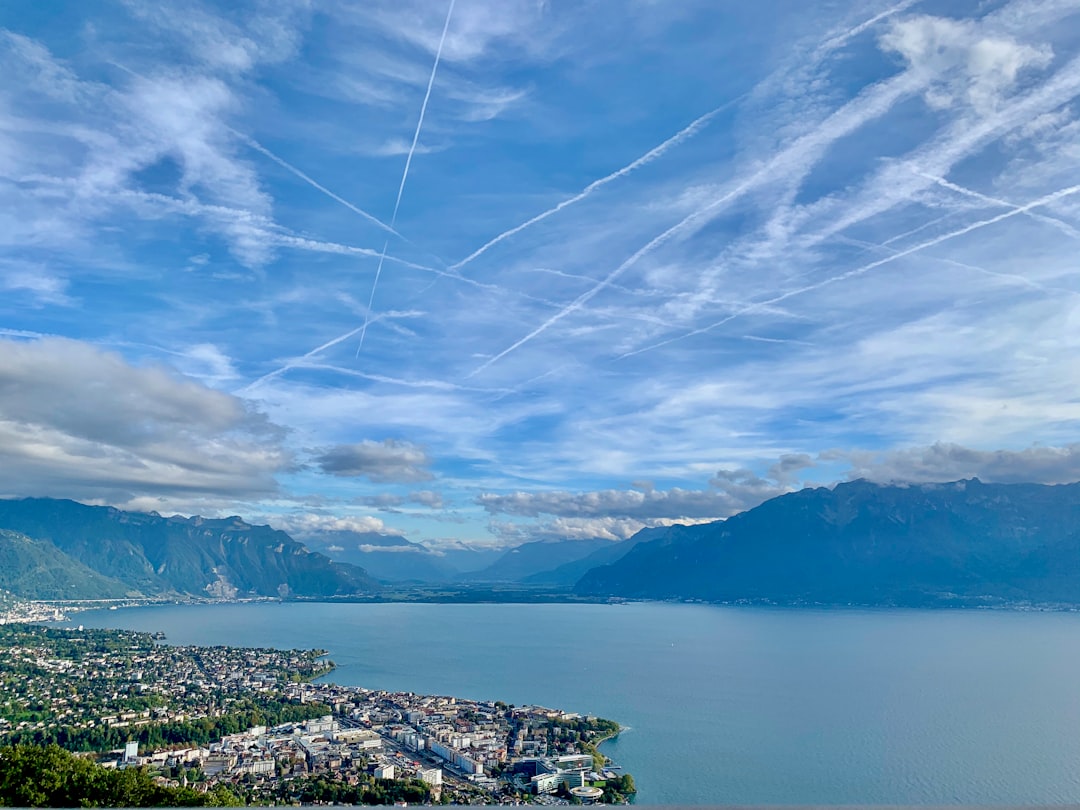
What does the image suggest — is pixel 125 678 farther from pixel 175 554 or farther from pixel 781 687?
pixel 175 554

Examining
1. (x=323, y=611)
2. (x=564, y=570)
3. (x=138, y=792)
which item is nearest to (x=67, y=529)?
(x=323, y=611)

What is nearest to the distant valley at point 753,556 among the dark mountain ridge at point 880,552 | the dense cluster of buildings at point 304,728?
the dark mountain ridge at point 880,552

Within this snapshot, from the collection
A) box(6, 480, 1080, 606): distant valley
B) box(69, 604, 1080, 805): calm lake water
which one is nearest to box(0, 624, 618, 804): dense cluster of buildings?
box(69, 604, 1080, 805): calm lake water

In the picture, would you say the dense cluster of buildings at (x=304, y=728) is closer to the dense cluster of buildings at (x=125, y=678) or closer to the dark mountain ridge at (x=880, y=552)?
the dense cluster of buildings at (x=125, y=678)

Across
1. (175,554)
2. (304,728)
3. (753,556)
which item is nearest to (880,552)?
(753,556)

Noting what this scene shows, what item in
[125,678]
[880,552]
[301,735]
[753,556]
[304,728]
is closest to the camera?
[301,735]
